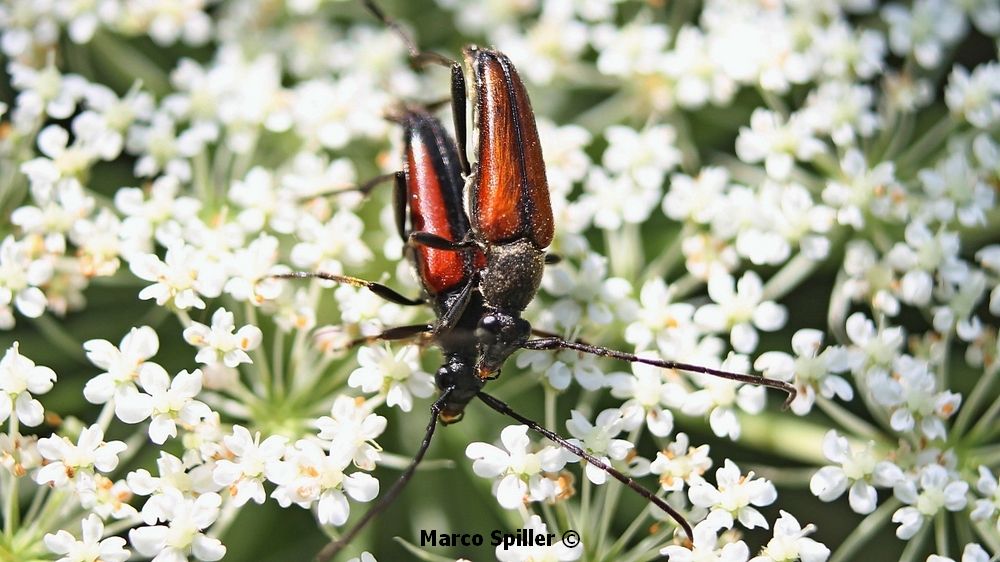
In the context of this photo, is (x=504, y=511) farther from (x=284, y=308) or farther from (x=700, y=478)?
(x=284, y=308)

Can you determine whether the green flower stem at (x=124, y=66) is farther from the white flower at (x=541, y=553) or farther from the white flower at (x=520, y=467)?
the white flower at (x=541, y=553)

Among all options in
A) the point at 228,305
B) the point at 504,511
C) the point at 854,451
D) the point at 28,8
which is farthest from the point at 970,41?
the point at 28,8

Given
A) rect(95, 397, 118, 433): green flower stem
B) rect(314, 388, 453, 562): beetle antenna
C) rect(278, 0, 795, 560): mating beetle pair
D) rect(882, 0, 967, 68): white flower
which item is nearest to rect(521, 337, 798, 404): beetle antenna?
rect(278, 0, 795, 560): mating beetle pair

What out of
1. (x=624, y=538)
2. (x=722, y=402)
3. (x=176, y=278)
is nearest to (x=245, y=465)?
(x=176, y=278)

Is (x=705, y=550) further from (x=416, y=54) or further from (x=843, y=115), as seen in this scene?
(x=416, y=54)

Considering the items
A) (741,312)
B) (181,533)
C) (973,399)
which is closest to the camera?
(181,533)

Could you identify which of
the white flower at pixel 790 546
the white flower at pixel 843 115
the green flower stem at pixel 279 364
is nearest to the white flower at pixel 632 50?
the white flower at pixel 843 115
